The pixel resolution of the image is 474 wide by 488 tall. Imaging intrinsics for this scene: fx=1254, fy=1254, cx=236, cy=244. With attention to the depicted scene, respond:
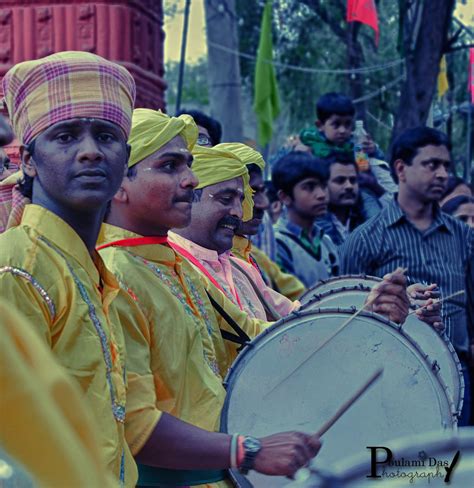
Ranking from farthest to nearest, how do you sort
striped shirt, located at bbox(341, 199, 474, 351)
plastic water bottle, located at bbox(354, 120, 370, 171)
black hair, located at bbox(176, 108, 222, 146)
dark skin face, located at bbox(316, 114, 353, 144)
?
plastic water bottle, located at bbox(354, 120, 370, 171) < dark skin face, located at bbox(316, 114, 353, 144) < black hair, located at bbox(176, 108, 222, 146) < striped shirt, located at bbox(341, 199, 474, 351)

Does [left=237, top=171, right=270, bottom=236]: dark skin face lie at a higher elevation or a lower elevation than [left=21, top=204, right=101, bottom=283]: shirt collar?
higher

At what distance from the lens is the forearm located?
3.10m

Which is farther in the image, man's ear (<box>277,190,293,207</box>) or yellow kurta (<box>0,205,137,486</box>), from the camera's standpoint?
man's ear (<box>277,190,293,207</box>)

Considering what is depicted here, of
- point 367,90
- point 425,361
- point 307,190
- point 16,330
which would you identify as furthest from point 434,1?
point 367,90

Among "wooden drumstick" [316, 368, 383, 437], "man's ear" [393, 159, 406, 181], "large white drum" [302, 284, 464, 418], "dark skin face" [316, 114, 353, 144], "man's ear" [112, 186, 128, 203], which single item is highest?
"dark skin face" [316, 114, 353, 144]

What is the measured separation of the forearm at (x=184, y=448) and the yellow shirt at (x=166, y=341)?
0.18ft

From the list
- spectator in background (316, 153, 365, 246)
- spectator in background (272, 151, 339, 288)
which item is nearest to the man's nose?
spectator in background (272, 151, 339, 288)

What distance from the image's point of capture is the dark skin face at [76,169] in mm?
2822

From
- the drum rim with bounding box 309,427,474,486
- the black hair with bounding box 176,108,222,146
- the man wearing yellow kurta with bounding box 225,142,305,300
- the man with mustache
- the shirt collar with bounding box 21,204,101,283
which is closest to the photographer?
the drum rim with bounding box 309,427,474,486

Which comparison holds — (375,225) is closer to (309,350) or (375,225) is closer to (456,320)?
(456,320)

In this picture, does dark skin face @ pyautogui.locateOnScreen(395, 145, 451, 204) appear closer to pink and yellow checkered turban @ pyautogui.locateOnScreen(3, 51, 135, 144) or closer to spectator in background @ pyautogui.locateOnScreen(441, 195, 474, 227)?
spectator in background @ pyautogui.locateOnScreen(441, 195, 474, 227)

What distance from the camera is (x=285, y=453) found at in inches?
117

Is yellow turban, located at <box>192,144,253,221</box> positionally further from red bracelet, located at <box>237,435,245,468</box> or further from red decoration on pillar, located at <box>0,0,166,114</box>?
red decoration on pillar, located at <box>0,0,166,114</box>

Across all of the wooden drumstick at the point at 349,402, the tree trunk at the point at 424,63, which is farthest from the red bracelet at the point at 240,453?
the tree trunk at the point at 424,63
